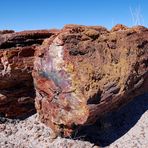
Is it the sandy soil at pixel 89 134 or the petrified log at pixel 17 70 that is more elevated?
the petrified log at pixel 17 70

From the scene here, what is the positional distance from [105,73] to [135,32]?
169 cm

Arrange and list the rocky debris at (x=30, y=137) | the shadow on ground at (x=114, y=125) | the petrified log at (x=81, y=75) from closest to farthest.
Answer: the petrified log at (x=81, y=75) → the rocky debris at (x=30, y=137) → the shadow on ground at (x=114, y=125)

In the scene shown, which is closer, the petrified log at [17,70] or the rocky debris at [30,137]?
the rocky debris at [30,137]

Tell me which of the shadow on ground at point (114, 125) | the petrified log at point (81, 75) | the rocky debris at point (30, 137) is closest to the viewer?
the petrified log at point (81, 75)

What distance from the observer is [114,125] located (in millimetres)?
6875

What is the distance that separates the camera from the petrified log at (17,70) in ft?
21.2

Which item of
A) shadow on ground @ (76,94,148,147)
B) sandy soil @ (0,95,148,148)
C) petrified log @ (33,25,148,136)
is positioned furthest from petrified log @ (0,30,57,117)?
shadow on ground @ (76,94,148,147)

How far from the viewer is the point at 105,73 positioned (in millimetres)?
6066

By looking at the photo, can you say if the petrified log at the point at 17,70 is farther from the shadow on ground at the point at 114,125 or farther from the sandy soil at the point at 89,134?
the shadow on ground at the point at 114,125

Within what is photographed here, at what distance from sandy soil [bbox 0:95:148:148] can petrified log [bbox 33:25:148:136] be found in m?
0.21

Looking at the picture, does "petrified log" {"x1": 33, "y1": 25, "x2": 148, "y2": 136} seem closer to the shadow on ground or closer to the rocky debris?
the rocky debris

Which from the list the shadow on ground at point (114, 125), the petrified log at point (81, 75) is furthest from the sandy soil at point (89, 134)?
the petrified log at point (81, 75)

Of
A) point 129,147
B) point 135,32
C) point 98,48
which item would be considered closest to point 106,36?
point 98,48

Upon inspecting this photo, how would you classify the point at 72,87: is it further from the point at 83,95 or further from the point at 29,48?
the point at 29,48
